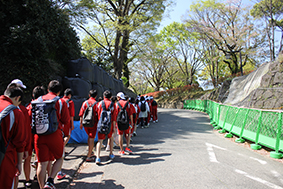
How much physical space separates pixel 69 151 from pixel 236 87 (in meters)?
15.6

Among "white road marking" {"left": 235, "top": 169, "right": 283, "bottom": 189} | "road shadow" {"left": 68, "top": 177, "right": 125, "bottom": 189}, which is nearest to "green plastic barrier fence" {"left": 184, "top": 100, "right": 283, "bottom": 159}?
"white road marking" {"left": 235, "top": 169, "right": 283, "bottom": 189}

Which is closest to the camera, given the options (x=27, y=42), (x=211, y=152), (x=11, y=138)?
(x=11, y=138)

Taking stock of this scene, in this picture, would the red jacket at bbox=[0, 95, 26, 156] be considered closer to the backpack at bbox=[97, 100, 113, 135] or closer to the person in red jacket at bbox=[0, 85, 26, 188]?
the person in red jacket at bbox=[0, 85, 26, 188]

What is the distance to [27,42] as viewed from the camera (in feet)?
20.7

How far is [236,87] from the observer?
17.1 m

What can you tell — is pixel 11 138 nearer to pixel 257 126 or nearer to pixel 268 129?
pixel 268 129

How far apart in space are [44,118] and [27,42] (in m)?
4.44

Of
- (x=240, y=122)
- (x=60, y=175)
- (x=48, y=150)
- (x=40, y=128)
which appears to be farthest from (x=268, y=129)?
(x=40, y=128)

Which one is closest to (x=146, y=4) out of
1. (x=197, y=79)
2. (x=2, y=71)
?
(x=2, y=71)

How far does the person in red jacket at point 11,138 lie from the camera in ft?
7.15

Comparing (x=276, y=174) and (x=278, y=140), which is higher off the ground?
(x=278, y=140)

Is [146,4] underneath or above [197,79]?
above

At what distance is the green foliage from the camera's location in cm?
604

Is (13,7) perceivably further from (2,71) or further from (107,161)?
(107,161)
